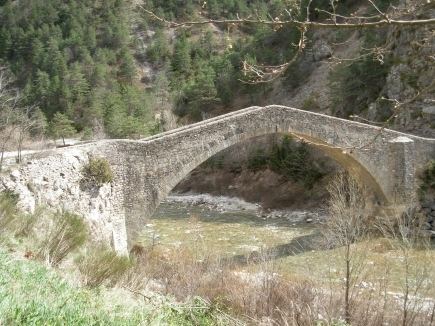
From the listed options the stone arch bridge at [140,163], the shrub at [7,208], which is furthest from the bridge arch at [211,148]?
the shrub at [7,208]

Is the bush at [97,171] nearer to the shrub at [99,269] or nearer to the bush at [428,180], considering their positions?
the shrub at [99,269]

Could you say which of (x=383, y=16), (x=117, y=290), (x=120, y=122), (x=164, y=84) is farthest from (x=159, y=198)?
(x=164, y=84)

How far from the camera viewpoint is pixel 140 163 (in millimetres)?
11273

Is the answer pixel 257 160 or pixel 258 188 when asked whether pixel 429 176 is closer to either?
pixel 258 188

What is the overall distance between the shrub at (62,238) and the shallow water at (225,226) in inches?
190

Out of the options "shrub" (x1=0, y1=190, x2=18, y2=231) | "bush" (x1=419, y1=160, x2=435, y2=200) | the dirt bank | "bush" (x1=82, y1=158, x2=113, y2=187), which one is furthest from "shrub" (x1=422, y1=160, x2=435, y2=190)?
"shrub" (x1=0, y1=190, x2=18, y2=231)

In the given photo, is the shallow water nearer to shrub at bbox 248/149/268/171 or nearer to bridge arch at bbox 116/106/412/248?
shrub at bbox 248/149/268/171

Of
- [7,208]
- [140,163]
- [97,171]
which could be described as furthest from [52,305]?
[140,163]

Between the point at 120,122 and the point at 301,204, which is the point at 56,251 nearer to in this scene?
the point at 301,204

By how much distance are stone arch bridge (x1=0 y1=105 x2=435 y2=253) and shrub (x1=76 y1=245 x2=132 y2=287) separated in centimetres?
240

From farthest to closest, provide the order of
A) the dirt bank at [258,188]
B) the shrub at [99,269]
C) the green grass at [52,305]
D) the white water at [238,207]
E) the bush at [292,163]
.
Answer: the bush at [292,163] < the dirt bank at [258,188] < the white water at [238,207] < the shrub at [99,269] < the green grass at [52,305]

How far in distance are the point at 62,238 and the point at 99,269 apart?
1.05m

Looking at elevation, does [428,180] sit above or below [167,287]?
below

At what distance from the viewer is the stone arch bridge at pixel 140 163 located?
947 centimetres
